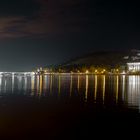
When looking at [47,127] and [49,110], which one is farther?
[49,110]

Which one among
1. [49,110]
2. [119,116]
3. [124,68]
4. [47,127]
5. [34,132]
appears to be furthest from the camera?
[124,68]

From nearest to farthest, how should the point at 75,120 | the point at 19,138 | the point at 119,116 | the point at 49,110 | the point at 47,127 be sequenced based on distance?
1. the point at 19,138
2. the point at 47,127
3. the point at 75,120
4. the point at 119,116
5. the point at 49,110

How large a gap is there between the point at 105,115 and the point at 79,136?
18.5 ft

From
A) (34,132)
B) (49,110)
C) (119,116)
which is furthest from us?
(49,110)

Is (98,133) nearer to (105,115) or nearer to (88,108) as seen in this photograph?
(105,115)

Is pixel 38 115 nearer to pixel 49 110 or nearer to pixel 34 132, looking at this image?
pixel 49 110

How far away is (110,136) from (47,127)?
3261 mm

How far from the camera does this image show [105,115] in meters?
19.6

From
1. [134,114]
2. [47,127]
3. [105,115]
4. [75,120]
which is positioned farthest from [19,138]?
[134,114]

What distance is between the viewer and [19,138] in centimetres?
1371

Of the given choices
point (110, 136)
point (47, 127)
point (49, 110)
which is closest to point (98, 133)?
point (110, 136)

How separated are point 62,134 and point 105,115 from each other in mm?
5592

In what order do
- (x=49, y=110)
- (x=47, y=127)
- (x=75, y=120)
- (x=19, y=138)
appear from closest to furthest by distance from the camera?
(x=19, y=138) < (x=47, y=127) < (x=75, y=120) < (x=49, y=110)

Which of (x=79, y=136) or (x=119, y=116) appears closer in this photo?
(x=79, y=136)
